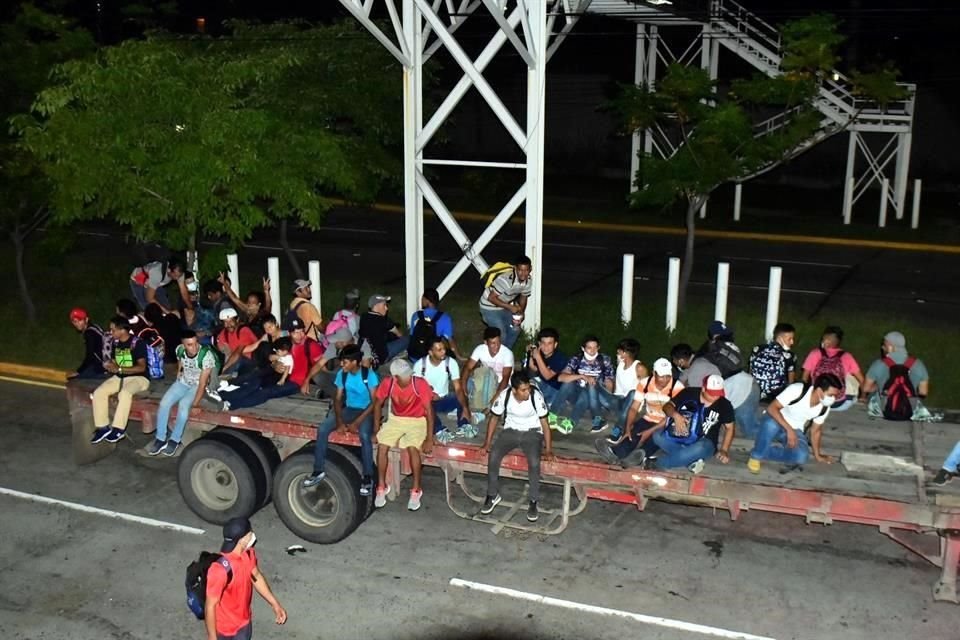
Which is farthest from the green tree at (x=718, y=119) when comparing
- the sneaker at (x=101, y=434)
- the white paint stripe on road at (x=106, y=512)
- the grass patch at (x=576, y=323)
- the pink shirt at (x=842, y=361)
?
the white paint stripe on road at (x=106, y=512)

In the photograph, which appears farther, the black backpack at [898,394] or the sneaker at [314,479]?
the black backpack at [898,394]

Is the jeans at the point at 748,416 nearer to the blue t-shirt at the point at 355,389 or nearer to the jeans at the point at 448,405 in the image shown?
the jeans at the point at 448,405

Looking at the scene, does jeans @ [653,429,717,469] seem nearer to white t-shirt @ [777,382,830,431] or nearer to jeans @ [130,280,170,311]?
white t-shirt @ [777,382,830,431]

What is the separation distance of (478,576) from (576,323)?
7370 mm

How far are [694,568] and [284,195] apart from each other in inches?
291

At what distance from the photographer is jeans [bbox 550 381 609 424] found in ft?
34.1

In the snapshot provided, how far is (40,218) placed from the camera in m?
17.3

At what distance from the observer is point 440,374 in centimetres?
1038

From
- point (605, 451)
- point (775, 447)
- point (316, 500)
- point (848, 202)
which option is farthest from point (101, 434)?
point (848, 202)

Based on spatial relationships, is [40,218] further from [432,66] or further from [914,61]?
[914,61]

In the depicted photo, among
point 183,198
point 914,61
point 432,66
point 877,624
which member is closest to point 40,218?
point 183,198

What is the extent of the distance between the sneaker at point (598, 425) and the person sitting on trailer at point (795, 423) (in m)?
1.46

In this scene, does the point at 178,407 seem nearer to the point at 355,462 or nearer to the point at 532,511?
the point at 355,462

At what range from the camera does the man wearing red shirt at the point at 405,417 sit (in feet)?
32.0
